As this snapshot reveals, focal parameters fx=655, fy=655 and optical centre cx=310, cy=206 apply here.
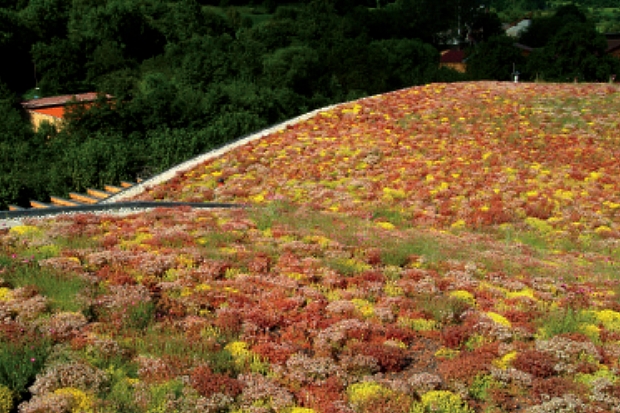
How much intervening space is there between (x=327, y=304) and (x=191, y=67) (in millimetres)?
57558

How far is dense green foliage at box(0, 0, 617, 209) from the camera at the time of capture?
37.2 m

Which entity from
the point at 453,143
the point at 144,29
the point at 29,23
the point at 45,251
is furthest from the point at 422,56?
the point at 45,251

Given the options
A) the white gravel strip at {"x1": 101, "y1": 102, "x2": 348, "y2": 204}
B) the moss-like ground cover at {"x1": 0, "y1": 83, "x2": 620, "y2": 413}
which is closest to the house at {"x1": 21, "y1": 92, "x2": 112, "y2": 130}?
the white gravel strip at {"x1": 101, "y1": 102, "x2": 348, "y2": 204}

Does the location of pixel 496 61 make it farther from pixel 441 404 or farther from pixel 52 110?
pixel 441 404

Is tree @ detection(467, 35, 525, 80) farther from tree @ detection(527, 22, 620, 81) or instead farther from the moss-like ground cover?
the moss-like ground cover

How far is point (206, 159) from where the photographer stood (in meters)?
29.7

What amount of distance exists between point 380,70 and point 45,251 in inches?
2683

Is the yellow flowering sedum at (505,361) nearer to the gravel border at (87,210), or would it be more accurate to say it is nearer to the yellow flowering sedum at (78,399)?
the yellow flowering sedum at (78,399)

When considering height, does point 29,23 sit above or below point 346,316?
above

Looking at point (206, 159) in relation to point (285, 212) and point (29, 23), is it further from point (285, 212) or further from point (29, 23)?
point (29, 23)

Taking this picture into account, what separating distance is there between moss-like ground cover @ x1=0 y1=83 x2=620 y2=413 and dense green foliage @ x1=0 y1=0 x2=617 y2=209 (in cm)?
1398

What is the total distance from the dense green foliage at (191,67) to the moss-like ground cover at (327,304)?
1398cm

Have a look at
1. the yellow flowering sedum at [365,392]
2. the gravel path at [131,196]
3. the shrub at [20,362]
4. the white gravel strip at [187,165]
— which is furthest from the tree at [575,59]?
the shrub at [20,362]

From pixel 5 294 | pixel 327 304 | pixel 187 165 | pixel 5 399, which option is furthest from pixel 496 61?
pixel 5 399
